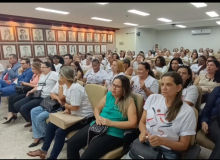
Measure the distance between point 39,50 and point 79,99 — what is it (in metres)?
6.24

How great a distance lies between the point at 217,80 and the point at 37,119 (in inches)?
107

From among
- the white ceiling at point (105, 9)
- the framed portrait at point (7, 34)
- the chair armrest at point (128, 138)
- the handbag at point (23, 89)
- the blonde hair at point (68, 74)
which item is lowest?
the chair armrest at point (128, 138)

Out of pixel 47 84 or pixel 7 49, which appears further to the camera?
pixel 7 49

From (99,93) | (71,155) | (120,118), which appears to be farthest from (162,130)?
(99,93)

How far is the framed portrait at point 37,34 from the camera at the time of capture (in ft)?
22.5

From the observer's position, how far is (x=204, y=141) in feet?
5.11

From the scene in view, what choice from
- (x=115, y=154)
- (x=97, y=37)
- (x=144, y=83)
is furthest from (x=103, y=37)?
(x=115, y=154)

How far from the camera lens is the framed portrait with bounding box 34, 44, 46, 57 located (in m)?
7.04

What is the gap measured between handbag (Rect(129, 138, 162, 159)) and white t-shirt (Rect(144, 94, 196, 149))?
0.16 meters

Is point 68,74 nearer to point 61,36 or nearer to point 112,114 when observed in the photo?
point 112,114

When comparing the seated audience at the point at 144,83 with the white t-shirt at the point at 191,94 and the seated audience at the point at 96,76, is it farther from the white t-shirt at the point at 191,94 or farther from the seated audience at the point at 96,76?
the seated audience at the point at 96,76

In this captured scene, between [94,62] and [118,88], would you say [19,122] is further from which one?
[118,88]

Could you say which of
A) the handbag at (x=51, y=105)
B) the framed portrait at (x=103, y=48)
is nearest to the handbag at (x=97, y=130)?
the handbag at (x=51, y=105)

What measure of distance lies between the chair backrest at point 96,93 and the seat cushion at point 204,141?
1.12 metres
